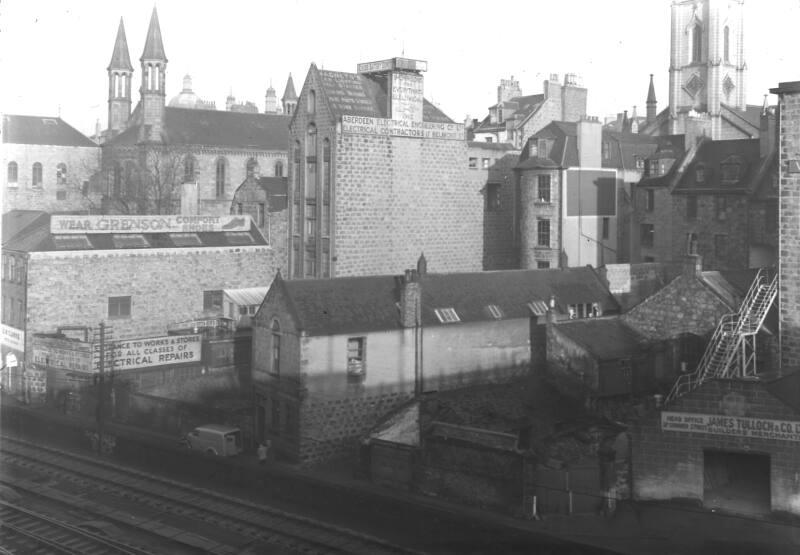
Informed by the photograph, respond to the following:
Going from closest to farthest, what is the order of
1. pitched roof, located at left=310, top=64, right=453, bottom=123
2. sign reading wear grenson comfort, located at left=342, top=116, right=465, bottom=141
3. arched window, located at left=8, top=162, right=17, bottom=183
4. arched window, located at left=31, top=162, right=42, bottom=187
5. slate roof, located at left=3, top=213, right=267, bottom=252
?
slate roof, located at left=3, top=213, right=267, bottom=252 → sign reading wear grenson comfort, located at left=342, top=116, right=465, bottom=141 → pitched roof, located at left=310, top=64, right=453, bottom=123 → arched window, located at left=8, top=162, right=17, bottom=183 → arched window, located at left=31, top=162, right=42, bottom=187

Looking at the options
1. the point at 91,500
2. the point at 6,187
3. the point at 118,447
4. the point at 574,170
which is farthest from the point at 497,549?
the point at 6,187

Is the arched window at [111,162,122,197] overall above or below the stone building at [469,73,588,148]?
below

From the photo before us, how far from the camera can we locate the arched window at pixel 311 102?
2050 inches

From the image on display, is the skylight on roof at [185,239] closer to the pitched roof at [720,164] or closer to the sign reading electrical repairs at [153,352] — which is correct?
the sign reading electrical repairs at [153,352]

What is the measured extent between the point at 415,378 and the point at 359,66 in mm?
23306

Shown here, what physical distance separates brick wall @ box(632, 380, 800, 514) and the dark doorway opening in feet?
1.24

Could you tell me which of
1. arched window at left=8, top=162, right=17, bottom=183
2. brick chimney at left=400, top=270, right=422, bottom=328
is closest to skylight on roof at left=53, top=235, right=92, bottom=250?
brick chimney at left=400, top=270, right=422, bottom=328

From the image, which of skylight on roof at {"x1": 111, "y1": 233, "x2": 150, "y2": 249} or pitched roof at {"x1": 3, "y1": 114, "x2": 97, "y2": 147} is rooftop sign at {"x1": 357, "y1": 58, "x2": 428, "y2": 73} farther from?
pitched roof at {"x1": 3, "y1": 114, "x2": 97, "y2": 147}

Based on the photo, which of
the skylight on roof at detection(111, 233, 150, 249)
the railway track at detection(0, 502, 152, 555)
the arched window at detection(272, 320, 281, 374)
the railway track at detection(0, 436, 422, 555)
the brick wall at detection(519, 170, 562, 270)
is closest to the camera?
the railway track at detection(0, 502, 152, 555)

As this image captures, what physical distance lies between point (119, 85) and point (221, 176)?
16581 mm

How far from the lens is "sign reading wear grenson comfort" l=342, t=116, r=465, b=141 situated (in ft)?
167

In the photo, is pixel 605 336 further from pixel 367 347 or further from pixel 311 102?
pixel 311 102

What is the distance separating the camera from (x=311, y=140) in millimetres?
52562

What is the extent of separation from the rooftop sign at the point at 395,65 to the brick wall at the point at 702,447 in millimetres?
29561
